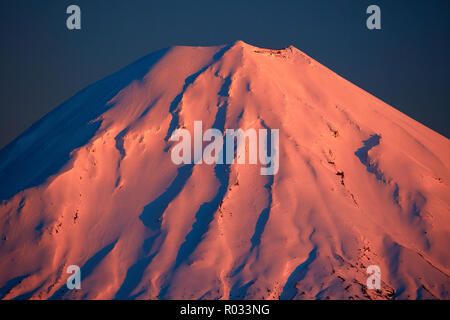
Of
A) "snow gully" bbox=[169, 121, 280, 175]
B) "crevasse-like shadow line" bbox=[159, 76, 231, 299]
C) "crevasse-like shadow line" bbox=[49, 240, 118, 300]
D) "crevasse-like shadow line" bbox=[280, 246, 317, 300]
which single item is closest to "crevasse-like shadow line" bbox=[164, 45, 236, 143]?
"snow gully" bbox=[169, 121, 280, 175]

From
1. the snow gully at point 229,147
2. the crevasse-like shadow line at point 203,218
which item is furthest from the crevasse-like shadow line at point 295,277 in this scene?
the snow gully at point 229,147

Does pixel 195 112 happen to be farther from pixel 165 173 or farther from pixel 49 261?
pixel 49 261

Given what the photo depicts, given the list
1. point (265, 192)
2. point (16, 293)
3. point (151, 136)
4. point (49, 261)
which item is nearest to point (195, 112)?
point (151, 136)

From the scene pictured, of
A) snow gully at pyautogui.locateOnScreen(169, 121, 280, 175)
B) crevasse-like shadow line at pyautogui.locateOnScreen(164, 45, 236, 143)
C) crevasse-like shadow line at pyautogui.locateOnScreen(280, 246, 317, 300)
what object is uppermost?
crevasse-like shadow line at pyautogui.locateOnScreen(164, 45, 236, 143)

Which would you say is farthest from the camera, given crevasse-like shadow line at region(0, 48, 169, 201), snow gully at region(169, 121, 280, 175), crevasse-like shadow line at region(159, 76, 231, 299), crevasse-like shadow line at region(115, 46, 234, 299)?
crevasse-like shadow line at region(0, 48, 169, 201)

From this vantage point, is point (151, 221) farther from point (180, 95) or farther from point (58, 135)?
point (58, 135)

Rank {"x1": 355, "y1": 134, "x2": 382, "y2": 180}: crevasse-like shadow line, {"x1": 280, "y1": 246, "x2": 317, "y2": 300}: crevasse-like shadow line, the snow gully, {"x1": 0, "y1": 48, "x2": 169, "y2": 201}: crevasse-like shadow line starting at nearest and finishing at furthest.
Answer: {"x1": 280, "y1": 246, "x2": 317, "y2": 300}: crevasse-like shadow line < the snow gully < {"x1": 0, "y1": 48, "x2": 169, "y2": 201}: crevasse-like shadow line < {"x1": 355, "y1": 134, "x2": 382, "y2": 180}: crevasse-like shadow line

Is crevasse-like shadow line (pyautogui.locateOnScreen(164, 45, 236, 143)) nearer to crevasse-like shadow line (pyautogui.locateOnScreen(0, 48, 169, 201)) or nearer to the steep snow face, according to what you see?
the steep snow face
